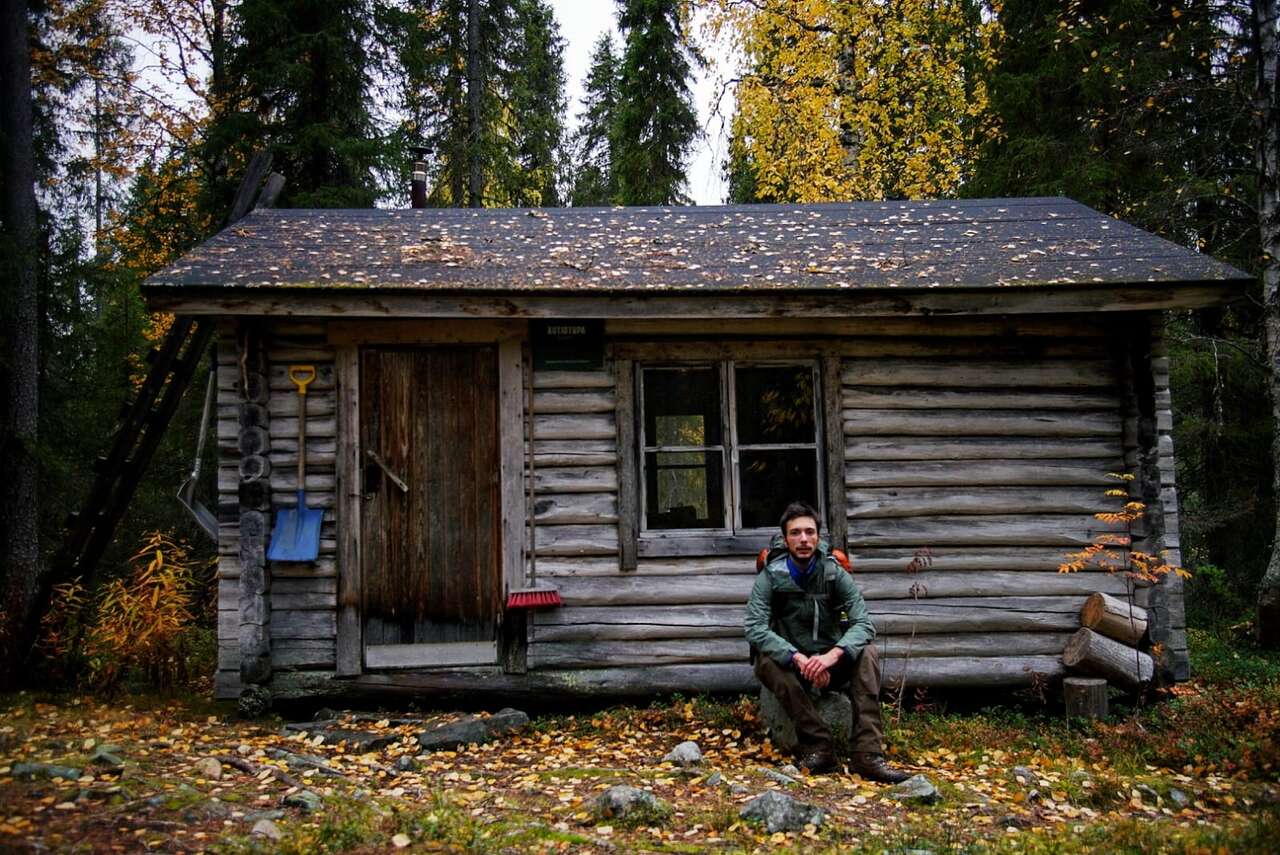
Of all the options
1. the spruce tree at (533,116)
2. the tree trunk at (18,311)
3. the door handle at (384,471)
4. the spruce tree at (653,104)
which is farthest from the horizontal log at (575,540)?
the spruce tree at (653,104)

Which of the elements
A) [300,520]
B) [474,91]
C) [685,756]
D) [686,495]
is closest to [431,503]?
[300,520]

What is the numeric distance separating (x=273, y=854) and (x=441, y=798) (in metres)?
1.13

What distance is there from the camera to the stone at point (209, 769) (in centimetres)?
523

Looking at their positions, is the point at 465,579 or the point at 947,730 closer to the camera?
the point at 947,730

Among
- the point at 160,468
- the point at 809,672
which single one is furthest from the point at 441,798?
the point at 160,468

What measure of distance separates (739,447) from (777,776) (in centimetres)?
278

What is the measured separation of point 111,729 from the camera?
622 cm

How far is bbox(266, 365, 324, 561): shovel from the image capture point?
7078 millimetres

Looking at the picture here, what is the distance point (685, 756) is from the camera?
5934 mm

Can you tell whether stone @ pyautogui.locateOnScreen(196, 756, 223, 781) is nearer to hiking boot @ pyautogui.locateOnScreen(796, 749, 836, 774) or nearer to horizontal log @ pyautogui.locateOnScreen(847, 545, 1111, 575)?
hiking boot @ pyautogui.locateOnScreen(796, 749, 836, 774)

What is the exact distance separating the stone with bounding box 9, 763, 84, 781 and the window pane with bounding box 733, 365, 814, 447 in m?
4.96

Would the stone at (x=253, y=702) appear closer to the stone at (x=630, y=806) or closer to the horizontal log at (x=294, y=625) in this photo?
the horizontal log at (x=294, y=625)

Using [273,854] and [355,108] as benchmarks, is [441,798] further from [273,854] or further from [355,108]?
[355,108]

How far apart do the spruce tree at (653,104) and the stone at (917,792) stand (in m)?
16.8
